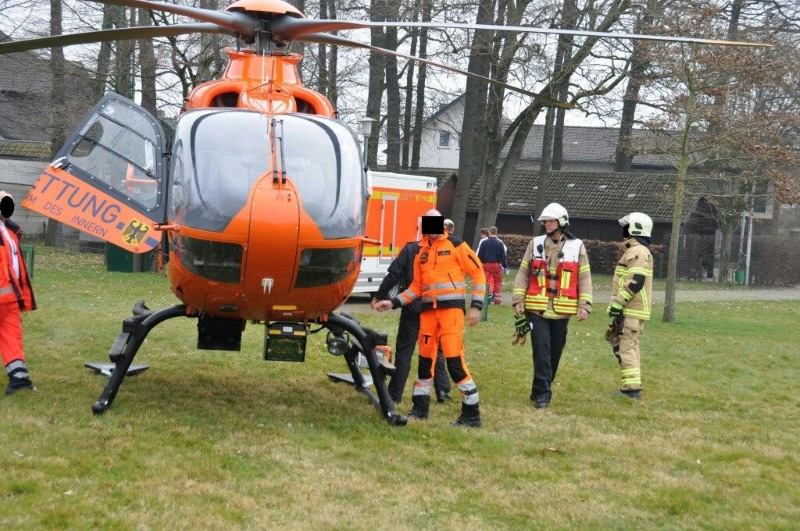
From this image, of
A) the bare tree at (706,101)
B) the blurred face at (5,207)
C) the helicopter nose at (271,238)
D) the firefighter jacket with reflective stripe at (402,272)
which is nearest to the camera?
the helicopter nose at (271,238)

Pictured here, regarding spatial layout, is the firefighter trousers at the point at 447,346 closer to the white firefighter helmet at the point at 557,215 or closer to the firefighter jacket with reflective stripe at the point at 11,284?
the white firefighter helmet at the point at 557,215

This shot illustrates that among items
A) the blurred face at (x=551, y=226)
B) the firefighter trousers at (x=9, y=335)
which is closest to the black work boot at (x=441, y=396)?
the blurred face at (x=551, y=226)

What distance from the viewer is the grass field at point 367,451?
5902mm

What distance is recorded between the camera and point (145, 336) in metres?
8.08

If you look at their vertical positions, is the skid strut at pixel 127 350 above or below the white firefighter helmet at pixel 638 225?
below

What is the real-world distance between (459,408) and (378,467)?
243cm

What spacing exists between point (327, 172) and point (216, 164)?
0.85 metres

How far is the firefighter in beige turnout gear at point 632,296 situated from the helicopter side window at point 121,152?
486 cm

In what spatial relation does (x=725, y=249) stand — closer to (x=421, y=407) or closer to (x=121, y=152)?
(x=421, y=407)

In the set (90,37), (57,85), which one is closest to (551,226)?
(90,37)

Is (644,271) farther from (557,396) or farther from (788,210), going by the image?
(788,210)

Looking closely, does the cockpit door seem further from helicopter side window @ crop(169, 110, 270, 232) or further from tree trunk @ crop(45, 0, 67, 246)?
tree trunk @ crop(45, 0, 67, 246)

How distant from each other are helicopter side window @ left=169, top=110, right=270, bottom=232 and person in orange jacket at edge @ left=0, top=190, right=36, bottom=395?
1.81m

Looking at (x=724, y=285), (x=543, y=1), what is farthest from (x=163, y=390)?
(x=724, y=285)
